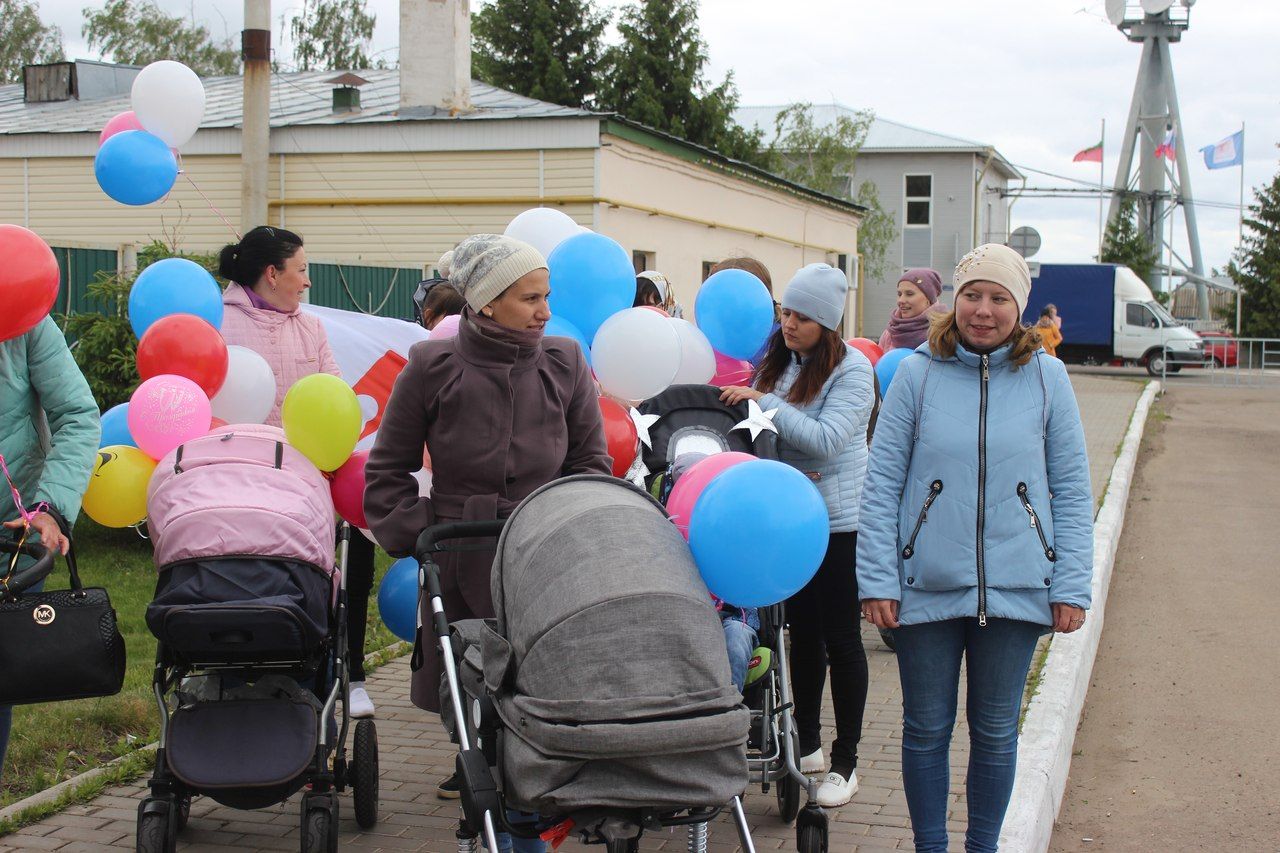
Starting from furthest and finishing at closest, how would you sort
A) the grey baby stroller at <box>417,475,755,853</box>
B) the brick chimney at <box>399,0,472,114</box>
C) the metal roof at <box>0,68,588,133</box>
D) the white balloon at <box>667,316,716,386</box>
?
the metal roof at <box>0,68,588,133</box> < the brick chimney at <box>399,0,472,114</box> < the white balloon at <box>667,316,716,386</box> < the grey baby stroller at <box>417,475,755,853</box>

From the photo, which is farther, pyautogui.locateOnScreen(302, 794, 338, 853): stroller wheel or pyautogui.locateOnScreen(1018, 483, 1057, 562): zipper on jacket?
pyautogui.locateOnScreen(302, 794, 338, 853): stroller wheel

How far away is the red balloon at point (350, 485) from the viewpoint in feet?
16.1

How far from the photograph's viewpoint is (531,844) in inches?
152

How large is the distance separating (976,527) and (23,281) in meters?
3.00

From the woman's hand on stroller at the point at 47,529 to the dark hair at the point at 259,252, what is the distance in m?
1.94

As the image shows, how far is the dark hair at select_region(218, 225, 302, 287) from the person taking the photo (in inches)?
220

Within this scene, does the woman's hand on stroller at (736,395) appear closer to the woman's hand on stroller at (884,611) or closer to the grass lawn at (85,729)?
the woman's hand on stroller at (884,611)

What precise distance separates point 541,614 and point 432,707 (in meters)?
1.07

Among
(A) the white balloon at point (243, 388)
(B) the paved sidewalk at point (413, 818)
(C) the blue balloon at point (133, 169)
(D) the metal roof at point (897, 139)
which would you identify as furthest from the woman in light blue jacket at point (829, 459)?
(D) the metal roof at point (897, 139)

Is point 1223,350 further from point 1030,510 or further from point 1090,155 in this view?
point 1030,510

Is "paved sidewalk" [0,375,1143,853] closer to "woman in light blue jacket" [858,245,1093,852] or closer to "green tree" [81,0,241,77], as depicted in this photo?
"woman in light blue jacket" [858,245,1093,852]

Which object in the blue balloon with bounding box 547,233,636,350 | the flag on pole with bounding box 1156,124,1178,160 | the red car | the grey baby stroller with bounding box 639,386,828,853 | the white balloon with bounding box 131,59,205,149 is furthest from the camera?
the flag on pole with bounding box 1156,124,1178,160

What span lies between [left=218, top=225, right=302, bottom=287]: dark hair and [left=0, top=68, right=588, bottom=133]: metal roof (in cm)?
1024

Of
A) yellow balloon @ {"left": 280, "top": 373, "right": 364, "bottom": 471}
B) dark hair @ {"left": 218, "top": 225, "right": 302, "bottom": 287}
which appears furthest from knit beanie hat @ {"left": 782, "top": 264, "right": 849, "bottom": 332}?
dark hair @ {"left": 218, "top": 225, "right": 302, "bottom": 287}
